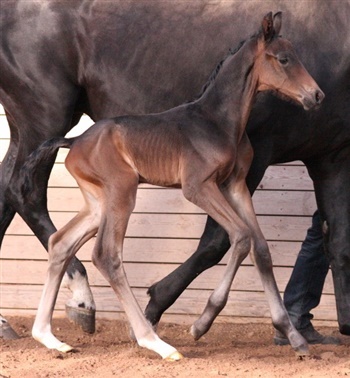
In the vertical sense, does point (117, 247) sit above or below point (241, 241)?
below

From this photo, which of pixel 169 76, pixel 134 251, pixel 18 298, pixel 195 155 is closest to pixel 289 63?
pixel 195 155

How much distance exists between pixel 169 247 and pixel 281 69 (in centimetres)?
247

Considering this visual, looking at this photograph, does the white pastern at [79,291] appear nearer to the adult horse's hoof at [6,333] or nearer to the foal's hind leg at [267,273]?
the adult horse's hoof at [6,333]

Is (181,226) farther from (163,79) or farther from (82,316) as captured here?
(163,79)

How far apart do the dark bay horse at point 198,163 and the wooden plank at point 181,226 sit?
1874 mm

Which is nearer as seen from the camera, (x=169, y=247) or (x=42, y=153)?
(x=42, y=153)

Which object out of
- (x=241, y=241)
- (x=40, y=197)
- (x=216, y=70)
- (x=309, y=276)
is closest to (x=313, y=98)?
(x=216, y=70)

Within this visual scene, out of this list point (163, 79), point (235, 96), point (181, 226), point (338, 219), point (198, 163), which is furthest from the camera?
point (181, 226)

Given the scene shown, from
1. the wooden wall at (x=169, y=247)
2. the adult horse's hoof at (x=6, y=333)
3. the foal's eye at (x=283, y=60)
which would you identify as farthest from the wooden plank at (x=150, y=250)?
the foal's eye at (x=283, y=60)

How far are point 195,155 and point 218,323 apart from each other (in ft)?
7.91

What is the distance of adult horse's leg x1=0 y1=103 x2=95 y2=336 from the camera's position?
19.9 feet

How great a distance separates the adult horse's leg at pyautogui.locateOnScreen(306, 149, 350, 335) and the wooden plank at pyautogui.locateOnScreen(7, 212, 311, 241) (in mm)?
1053

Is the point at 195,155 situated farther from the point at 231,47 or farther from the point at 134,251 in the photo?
the point at 134,251

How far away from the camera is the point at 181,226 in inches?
289
